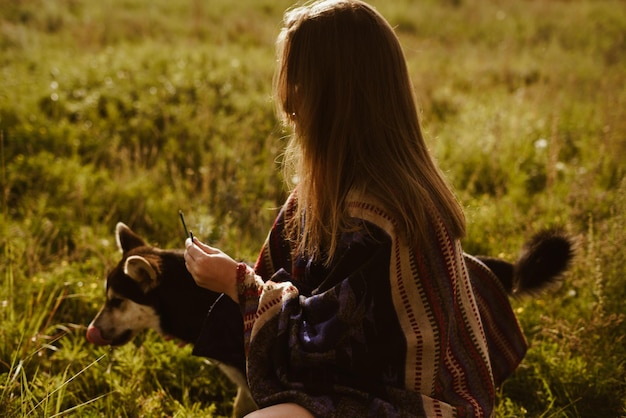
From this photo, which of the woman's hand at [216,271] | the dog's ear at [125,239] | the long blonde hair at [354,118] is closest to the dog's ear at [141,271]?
the dog's ear at [125,239]

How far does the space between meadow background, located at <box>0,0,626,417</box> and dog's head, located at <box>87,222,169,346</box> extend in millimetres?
226

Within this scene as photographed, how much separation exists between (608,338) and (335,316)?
2004mm

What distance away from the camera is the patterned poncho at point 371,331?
210 cm

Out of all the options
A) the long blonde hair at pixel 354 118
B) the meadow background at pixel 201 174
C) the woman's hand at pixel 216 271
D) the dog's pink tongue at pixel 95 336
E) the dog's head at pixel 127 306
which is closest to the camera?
the long blonde hair at pixel 354 118

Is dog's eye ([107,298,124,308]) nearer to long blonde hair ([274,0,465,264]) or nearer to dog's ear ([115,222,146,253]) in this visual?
dog's ear ([115,222,146,253])

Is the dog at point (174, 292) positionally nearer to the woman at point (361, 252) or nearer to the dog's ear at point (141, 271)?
the dog's ear at point (141, 271)

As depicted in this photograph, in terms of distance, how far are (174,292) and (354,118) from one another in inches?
56.1

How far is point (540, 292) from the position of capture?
120 inches

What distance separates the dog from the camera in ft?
9.66

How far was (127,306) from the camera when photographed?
9.89 ft

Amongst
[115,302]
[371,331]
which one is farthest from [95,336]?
[371,331]

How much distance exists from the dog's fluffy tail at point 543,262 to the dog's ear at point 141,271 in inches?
74.7

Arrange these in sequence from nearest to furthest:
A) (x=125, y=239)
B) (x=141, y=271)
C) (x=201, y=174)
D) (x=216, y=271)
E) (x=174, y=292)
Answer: (x=216, y=271) → (x=141, y=271) → (x=174, y=292) → (x=125, y=239) → (x=201, y=174)

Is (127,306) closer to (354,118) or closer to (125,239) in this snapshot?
(125,239)
